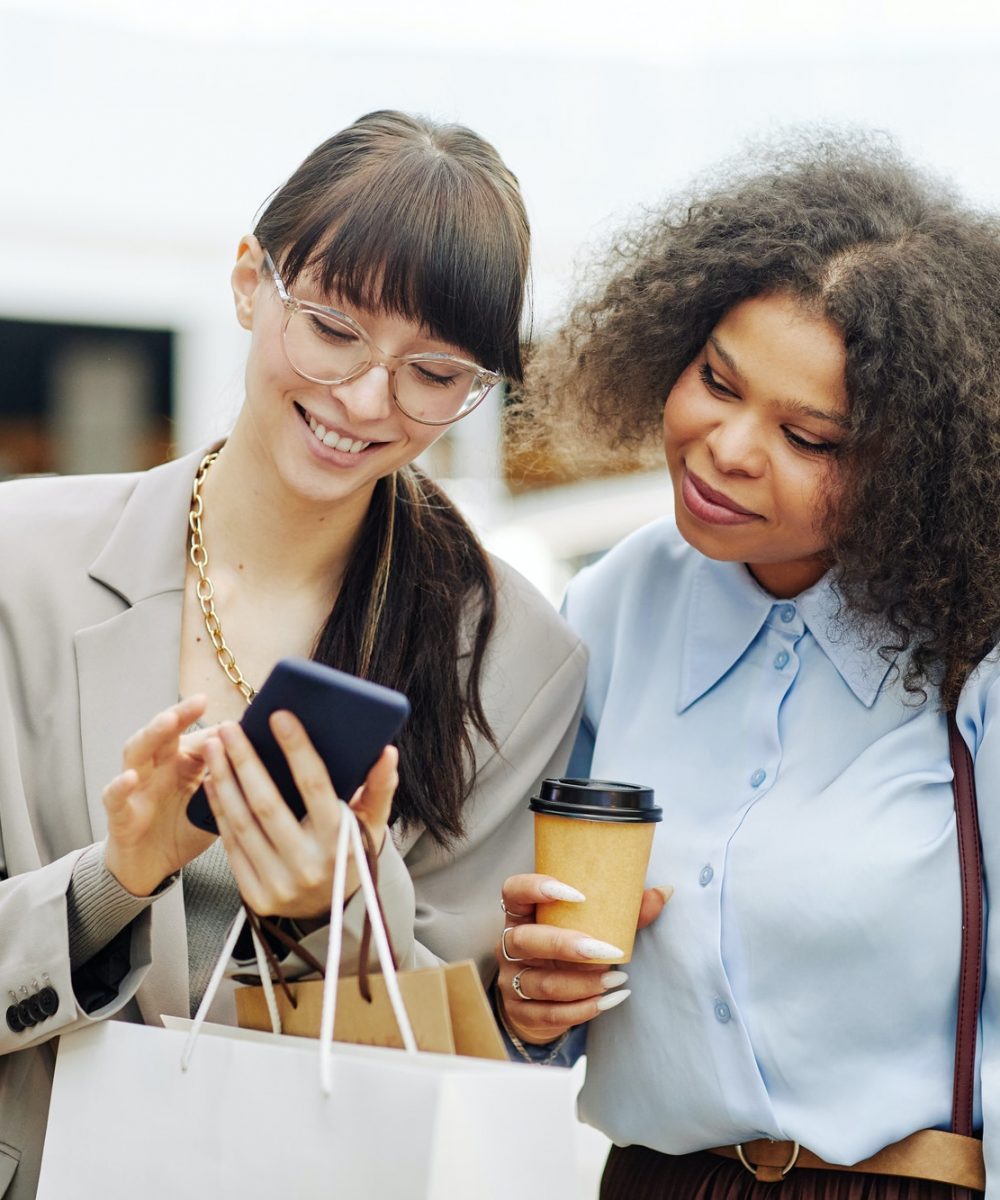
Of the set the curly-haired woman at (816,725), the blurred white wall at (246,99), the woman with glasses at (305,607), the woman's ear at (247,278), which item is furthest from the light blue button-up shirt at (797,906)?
the blurred white wall at (246,99)

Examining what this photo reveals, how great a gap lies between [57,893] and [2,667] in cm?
39

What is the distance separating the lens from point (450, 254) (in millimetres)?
2062

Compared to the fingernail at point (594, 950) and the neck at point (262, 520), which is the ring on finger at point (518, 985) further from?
the neck at point (262, 520)

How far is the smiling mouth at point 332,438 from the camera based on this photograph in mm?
2117

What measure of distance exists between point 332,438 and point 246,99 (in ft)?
24.8

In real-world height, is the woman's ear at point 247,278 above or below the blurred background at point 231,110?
below

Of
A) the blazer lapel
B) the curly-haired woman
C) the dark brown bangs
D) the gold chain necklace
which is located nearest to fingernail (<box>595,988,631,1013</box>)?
the curly-haired woman

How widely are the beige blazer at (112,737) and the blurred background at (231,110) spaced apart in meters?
6.28

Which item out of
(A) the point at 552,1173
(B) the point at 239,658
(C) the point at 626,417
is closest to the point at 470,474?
(C) the point at 626,417

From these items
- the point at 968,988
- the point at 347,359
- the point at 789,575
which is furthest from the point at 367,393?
the point at 968,988

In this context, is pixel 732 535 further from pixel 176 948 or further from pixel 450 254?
pixel 176 948

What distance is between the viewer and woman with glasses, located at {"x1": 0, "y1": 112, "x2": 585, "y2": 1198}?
70.1 inches

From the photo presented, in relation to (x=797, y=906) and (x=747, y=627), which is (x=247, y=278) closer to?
(x=747, y=627)

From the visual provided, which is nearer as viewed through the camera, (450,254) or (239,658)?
(450,254)
